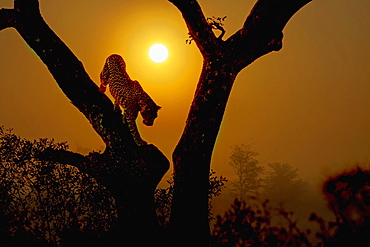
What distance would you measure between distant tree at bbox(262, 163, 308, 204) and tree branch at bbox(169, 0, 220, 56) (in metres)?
18.5

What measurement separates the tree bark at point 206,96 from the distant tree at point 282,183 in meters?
18.4


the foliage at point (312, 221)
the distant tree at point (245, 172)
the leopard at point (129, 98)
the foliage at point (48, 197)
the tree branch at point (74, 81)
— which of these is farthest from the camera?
the distant tree at point (245, 172)

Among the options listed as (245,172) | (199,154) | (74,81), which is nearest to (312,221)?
(199,154)

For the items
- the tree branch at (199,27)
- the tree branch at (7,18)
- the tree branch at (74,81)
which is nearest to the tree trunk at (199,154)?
the tree branch at (199,27)

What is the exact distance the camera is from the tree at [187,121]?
5207mm

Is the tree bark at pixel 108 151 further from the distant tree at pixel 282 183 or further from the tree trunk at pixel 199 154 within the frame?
the distant tree at pixel 282 183

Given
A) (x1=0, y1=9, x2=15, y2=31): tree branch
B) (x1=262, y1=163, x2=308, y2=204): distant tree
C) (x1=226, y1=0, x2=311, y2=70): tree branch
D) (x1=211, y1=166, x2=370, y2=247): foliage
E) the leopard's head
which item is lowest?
(x1=211, y1=166, x2=370, y2=247): foliage

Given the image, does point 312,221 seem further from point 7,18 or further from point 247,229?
point 7,18

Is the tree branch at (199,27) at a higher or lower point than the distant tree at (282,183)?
lower

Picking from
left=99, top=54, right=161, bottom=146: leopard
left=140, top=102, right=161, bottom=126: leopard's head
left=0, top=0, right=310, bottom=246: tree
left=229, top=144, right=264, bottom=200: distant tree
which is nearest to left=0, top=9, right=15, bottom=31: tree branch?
left=0, top=0, right=310, bottom=246: tree

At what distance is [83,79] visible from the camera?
5547 millimetres

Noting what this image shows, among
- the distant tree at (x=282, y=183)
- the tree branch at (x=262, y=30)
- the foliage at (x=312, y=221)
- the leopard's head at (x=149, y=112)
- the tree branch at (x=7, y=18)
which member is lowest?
the foliage at (x=312, y=221)

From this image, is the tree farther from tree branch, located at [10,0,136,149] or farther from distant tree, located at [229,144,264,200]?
distant tree, located at [229,144,264,200]

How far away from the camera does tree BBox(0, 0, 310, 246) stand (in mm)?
5207
